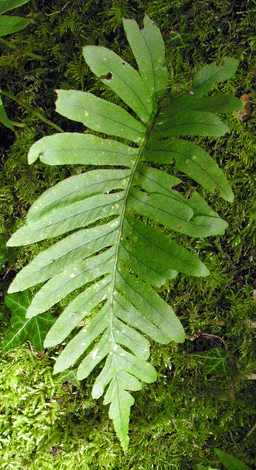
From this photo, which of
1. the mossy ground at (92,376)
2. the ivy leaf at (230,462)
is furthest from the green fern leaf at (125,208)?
the ivy leaf at (230,462)

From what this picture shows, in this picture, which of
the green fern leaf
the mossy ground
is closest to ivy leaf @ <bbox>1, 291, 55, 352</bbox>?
the mossy ground

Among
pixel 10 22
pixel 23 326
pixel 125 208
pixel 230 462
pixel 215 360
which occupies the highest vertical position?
pixel 10 22

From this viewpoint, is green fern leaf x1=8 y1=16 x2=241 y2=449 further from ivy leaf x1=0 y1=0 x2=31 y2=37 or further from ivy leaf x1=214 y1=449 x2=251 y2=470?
ivy leaf x1=214 y1=449 x2=251 y2=470

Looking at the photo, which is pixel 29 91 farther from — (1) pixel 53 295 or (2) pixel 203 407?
(2) pixel 203 407

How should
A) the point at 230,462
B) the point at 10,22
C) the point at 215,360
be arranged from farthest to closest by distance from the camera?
the point at 215,360 → the point at 230,462 → the point at 10,22

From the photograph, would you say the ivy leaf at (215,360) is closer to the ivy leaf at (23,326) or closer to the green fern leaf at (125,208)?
the green fern leaf at (125,208)

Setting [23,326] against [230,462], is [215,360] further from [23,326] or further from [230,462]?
[23,326]

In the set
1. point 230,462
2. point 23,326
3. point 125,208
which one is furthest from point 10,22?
point 230,462
